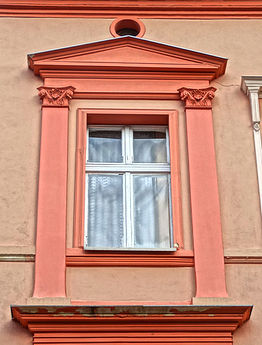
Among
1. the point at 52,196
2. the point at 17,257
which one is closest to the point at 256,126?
the point at 52,196

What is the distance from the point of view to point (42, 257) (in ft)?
26.2

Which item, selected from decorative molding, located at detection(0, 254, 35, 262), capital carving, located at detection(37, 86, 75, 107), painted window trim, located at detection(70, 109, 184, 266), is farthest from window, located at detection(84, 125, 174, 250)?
decorative molding, located at detection(0, 254, 35, 262)

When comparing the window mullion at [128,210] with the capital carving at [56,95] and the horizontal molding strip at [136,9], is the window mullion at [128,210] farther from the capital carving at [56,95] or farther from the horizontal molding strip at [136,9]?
the horizontal molding strip at [136,9]

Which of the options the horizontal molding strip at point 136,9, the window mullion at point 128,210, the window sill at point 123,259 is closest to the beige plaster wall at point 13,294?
the window sill at point 123,259

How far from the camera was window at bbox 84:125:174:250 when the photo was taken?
842 centimetres

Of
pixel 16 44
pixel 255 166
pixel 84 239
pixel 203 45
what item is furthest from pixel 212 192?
pixel 16 44

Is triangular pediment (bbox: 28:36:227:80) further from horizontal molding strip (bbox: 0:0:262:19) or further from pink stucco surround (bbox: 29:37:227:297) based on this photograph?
horizontal molding strip (bbox: 0:0:262:19)

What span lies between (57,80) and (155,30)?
4.93 feet

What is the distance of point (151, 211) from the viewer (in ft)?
28.3

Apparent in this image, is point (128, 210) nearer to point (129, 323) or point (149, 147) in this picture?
point (149, 147)

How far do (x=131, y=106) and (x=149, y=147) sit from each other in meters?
0.54

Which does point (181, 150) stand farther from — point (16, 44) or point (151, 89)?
point (16, 44)

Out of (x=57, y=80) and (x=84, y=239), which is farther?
(x=57, y=80)

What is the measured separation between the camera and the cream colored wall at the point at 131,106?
312 inches
